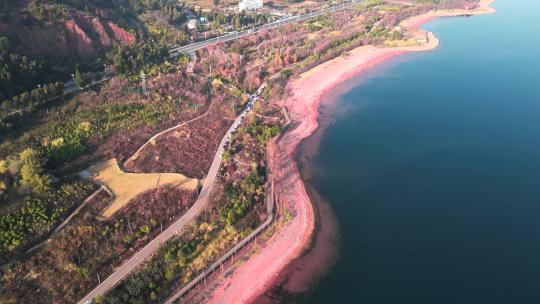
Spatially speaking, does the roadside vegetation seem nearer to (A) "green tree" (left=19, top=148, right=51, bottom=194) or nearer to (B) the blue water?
(A) "green tree" (left=19, top=148, right=51, bottom=194)

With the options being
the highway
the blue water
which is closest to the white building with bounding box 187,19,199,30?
the highway

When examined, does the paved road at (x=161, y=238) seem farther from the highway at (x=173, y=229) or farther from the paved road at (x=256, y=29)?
the paved road at (x=256, y=29)

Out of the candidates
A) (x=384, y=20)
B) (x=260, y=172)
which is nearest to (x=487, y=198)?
(x=260, y=172)

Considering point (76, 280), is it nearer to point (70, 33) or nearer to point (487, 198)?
point (487, 198)

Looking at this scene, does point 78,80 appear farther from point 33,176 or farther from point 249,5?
point 249,5

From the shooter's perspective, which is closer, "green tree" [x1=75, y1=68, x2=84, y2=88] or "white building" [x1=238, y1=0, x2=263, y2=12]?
"green tree" [x1=75, y1=68, x2=84, y2=88]

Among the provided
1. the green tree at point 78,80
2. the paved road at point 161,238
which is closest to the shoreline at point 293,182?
the paved road at point 161,238
